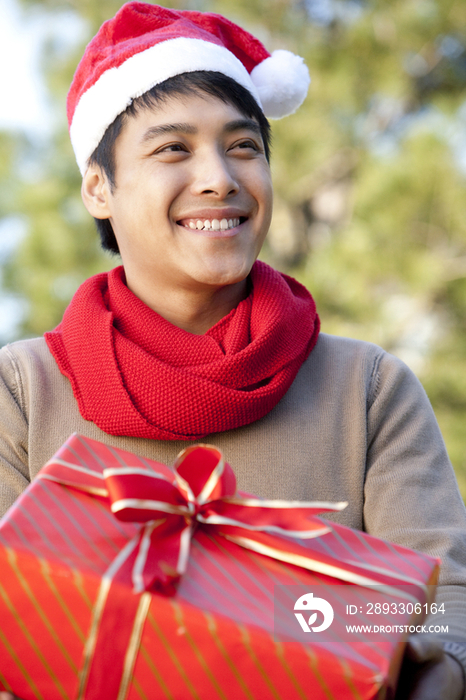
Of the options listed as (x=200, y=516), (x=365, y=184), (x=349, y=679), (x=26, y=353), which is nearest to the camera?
(x=349, y=679)

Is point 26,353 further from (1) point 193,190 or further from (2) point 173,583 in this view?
(2) point 173,583

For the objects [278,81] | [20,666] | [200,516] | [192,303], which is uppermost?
[278,81]

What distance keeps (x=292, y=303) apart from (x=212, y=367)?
0.74 feet

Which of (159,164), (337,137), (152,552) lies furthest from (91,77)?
(337,137)

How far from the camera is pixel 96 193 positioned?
4.11 feet

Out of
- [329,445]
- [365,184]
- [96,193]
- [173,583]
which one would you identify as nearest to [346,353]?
[329,445]

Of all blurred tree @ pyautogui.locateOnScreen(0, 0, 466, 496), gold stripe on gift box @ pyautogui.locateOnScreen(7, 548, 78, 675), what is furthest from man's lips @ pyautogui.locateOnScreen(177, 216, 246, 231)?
blurred tree @ pyautogui.locateOnScreen(0, 0, 466, 496)

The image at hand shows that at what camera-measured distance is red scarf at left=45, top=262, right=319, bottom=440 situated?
3.33ft

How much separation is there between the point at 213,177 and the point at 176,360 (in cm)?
28

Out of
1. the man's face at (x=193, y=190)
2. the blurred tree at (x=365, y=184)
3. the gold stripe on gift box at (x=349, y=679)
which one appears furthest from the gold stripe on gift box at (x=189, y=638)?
the blurred tree at (x=365, y=184)

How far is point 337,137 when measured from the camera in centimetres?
373

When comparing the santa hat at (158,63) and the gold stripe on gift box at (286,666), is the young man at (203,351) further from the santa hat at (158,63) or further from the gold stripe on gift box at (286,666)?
the gold stripe on gift box at (286,666)

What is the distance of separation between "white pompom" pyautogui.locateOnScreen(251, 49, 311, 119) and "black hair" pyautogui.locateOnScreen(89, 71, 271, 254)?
7 centimetres

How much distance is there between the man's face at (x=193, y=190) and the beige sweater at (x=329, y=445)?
→ 0.76 feet
